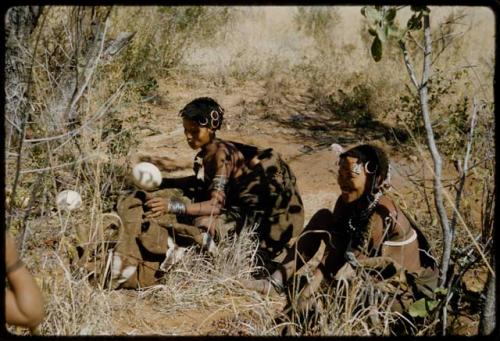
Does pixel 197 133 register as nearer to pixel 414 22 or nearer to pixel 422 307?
pixel 414 22

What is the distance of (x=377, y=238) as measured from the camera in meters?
3.19

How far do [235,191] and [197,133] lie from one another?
464mm

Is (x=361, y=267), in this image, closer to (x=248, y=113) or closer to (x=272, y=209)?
(x=272, y=209)

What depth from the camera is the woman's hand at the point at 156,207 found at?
12.2 feet

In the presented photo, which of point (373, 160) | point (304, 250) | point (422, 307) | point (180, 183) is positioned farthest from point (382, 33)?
point (180, 183)

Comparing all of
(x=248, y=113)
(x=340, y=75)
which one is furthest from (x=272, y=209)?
(x=340, y=75)

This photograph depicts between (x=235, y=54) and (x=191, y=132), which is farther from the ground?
(x=235, y=54)

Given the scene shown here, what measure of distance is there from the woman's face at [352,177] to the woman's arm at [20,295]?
1718 mm

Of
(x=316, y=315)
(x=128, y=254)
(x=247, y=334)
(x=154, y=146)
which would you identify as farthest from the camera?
(x=154, y=146)

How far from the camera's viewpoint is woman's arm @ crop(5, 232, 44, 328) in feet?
7.21

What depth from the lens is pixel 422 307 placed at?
2879 millimetres

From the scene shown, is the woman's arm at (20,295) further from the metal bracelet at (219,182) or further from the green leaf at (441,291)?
the metal bracelet at (219,182)

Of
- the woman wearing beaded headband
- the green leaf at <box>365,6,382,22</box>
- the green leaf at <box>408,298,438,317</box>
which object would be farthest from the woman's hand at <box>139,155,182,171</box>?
the green leaf at <box>365,6,382,22</box>

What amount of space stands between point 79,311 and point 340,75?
742cm
